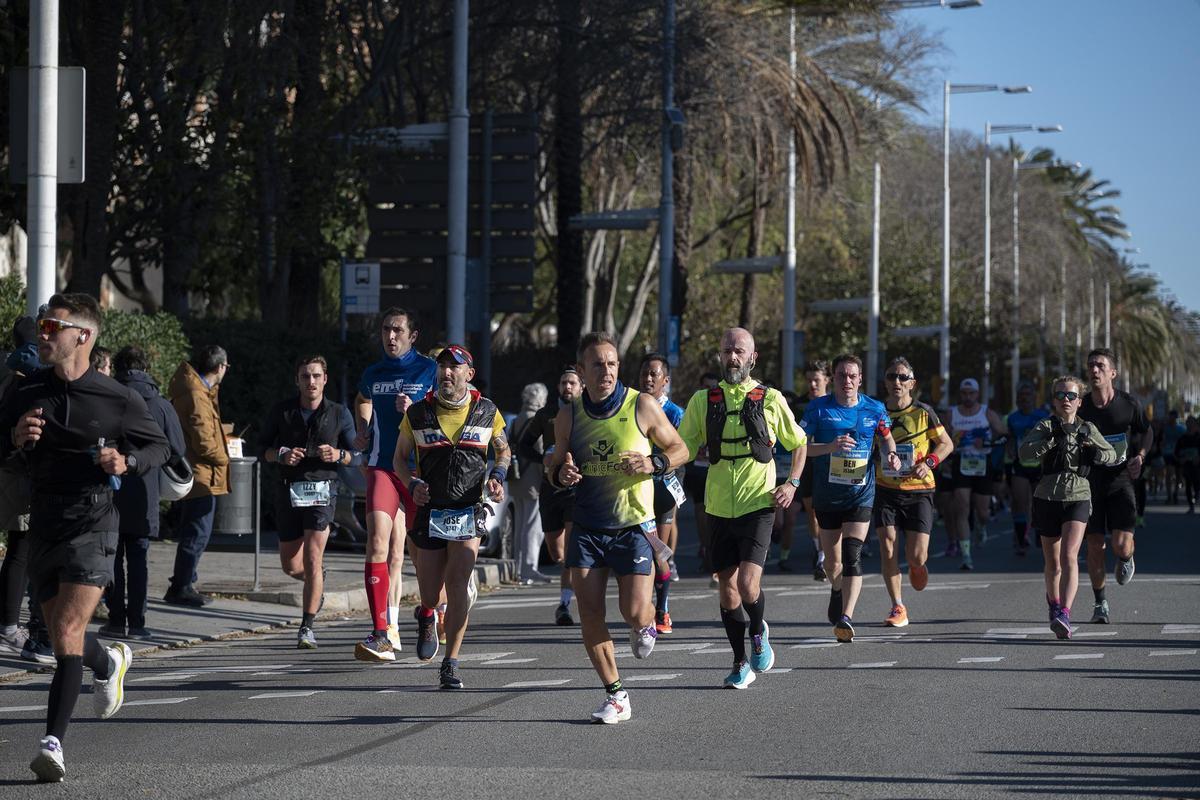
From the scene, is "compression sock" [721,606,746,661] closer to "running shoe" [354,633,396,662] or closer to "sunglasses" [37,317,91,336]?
"running shoe" [354,633,396,662]

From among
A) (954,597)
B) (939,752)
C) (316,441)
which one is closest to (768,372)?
(954,597)

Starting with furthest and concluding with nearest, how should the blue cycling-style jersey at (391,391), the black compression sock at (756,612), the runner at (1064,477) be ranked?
1. the runner at (1064,477)
2. the blue cycling-style jersey at (391,391)
3. the black compression sock at (756,612)

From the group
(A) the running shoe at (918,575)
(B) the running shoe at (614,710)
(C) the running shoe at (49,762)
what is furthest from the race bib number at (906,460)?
(C) the running shoe at (49,762)

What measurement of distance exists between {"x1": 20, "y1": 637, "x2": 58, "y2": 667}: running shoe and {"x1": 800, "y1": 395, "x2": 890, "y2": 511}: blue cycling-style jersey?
195 inches

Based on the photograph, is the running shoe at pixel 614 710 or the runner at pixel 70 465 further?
the running shoe at pixel 614 710

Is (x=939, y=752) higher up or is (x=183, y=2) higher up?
(x=183, y=2)

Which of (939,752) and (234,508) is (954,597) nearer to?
(234,508)

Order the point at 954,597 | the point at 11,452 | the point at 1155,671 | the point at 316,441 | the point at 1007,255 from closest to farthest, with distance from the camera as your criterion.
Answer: the point at 11,452 < the point at 1155,671 < the point at 316,441 < the point at 954,597 < the point at 1007,255

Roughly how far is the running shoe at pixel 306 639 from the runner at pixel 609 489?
3215mm

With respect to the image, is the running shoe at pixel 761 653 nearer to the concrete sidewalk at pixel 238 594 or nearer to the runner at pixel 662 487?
the runner at pixel 662 487

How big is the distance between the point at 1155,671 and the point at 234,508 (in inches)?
268

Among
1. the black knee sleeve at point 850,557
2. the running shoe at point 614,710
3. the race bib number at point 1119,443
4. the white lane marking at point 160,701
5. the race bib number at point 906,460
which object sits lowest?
the white lane marking at point 160,701

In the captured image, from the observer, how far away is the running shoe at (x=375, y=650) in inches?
426

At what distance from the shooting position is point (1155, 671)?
10.8 metres
